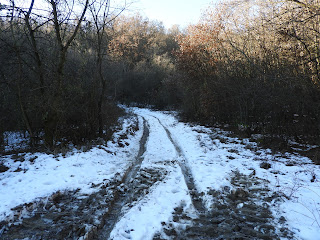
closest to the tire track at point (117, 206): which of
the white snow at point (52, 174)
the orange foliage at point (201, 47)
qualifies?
the white snow at point (52, 174)

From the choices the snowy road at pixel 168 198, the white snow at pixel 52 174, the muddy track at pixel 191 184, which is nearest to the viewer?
the snowy road at pixel 168 198

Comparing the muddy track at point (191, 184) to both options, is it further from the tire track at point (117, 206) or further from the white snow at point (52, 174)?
the white snow at point (52, 174)

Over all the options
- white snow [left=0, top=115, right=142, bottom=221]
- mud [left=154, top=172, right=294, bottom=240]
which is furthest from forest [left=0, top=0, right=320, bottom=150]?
mud [left=154, top=172, right=294, bottom=240]

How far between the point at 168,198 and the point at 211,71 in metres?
11.5

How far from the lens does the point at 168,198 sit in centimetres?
441

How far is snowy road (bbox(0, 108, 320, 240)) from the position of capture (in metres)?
3.33

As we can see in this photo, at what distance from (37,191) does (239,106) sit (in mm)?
10332

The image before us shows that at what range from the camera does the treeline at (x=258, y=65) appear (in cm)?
692

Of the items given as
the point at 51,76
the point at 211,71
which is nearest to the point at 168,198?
the point at 51,76

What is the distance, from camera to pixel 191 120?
17.0 m

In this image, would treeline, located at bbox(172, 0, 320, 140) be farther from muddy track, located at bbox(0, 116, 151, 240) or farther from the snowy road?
muddy track, located at bbox(0, 116, 151, 240)

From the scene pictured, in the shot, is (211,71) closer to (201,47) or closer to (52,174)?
(201,47)

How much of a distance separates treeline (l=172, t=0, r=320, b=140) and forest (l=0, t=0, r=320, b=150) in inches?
1.8

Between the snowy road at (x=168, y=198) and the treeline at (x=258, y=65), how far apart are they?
7.17ft
